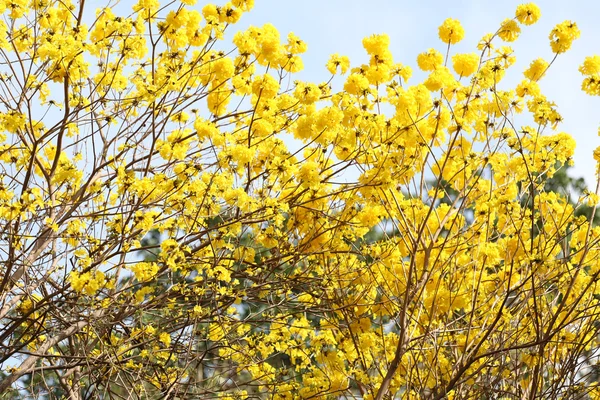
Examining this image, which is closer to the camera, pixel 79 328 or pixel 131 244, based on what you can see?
pixel 131 244

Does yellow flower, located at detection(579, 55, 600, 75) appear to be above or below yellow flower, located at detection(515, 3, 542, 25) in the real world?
below

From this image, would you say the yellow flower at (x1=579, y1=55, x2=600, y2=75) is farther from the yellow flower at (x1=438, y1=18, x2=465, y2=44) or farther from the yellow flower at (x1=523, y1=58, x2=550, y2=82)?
the yellow flower at (x1=438, y1=18, x2=465, y2=44)

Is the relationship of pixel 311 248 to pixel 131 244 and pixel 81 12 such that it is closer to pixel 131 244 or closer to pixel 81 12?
pixel 131 244

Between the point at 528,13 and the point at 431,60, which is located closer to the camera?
the point at 528,13

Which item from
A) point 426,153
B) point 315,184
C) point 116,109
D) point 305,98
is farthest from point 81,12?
point 426,153

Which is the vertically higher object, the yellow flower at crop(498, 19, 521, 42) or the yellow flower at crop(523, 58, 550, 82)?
the yellow flower at crop(498, 19, 521, 42)

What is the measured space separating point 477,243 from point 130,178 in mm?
2067

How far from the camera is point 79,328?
4395 millimetres

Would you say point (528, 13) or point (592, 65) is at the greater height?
point (528, 13)

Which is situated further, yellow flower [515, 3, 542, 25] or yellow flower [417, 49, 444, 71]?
yellow flower [417, 49, 444, 71]

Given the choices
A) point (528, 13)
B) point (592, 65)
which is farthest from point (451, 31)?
point (592, 65)

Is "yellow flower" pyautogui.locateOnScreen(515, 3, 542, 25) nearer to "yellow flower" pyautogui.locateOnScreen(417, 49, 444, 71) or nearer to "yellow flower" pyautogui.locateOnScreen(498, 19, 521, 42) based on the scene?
"yellow flower" pyautogui.locateOnScreen(498, 19, 521, 42)

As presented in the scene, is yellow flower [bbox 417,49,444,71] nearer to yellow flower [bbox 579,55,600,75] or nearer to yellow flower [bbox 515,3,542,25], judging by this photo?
yellow flower [bbox 515,3,542,25]

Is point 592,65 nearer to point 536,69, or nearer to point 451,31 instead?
point 536,69
